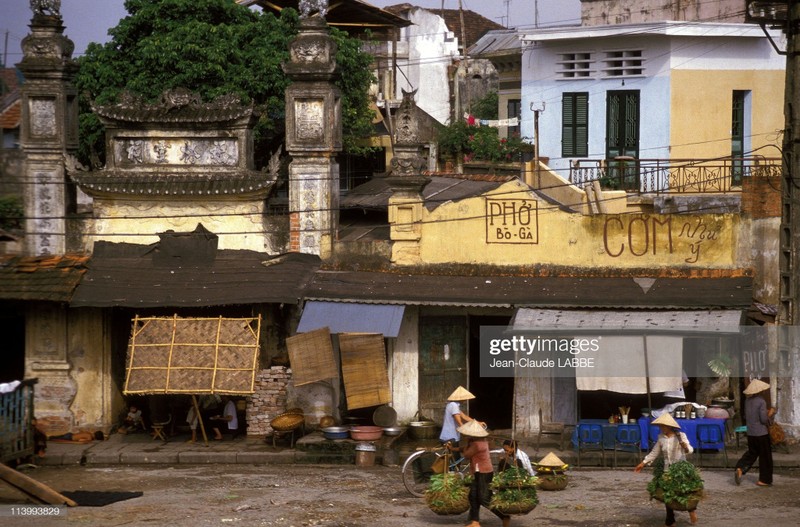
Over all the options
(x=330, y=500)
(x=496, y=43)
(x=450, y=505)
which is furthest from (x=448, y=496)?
(x=496, y=43)

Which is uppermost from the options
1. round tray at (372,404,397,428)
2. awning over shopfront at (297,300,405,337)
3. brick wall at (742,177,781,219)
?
brick wall at (742,177,781,219)

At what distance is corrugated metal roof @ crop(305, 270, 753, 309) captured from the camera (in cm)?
1948

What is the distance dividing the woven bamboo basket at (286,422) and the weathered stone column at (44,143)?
531cm

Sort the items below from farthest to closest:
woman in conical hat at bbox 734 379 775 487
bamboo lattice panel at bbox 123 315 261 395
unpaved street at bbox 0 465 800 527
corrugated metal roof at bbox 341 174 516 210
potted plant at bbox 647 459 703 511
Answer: corrugated metal roof at bbox 341 174 516 210
bamboo lattice panel at bbox 123 315 261 395
woman in conical hat at bbox 734 379 775 487
unpaved street at bbox 0 465 800 527
potted plant at bbox 647 459 703 511

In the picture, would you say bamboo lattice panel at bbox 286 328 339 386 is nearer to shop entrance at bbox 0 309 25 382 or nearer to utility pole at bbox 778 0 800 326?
shop entrance at bbox 0 309 25 382

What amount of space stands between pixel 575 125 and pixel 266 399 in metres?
13.3

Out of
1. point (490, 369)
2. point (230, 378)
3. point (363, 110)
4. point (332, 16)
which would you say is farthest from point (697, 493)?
point (332, 16)

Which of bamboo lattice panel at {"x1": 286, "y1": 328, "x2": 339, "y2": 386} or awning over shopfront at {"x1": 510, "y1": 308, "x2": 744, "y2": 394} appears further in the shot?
bamboo lattice panel at {"x1": 286, "y1": 328, "x2": 339, "y2": 386}

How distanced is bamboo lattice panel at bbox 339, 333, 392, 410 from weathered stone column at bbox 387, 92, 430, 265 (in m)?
1.73

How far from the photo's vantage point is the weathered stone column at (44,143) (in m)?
21.5

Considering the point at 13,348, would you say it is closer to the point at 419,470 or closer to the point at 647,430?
the point at 419,470

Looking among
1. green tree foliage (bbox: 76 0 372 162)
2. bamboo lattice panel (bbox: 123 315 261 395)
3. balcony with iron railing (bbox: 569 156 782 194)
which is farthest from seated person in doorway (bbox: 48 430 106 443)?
balcony with iron railing (bbox: 569 156 782 194)

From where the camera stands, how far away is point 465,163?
32.8 metres

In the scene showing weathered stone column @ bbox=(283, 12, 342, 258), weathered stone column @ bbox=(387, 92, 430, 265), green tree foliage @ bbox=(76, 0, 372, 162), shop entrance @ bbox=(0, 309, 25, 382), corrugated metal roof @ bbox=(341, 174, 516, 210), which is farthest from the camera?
green tree foliage @ bbox=(76, 0, 372, 162)
